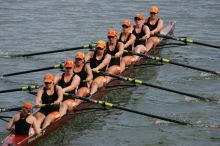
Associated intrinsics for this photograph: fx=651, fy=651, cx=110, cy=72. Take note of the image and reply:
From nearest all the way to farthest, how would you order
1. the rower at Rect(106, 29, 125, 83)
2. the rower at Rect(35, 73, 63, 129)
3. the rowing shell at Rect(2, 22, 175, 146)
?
the rowing shell at Rect(2, 22, 175, 146)
the rower at Rect(35, 73, 63, 129)
the rower at Rect(106, 29, 125, 83)

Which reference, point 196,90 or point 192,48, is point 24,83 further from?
point 192,48

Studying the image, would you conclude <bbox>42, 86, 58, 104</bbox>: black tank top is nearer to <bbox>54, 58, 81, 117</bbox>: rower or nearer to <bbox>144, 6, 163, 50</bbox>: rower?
<bbox>54, 58, 81, 117</bbox>: rower

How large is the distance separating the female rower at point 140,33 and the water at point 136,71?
3.33 feet

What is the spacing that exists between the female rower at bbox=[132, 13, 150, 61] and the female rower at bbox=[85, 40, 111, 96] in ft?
10.1

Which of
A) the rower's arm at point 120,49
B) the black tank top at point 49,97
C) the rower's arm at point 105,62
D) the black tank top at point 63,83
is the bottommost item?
the black tank top at point 49,97

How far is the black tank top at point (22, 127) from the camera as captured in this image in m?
16.9

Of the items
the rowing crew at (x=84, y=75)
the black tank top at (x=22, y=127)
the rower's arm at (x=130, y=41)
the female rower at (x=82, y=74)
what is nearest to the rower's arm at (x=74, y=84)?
the rowing crew at (x=84, y=75)

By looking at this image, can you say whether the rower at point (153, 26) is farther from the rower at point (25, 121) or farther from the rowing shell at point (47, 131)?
the rower at point (25, 121)

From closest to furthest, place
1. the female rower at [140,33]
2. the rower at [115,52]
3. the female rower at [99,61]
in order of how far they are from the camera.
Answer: the female rower at [99,61]
the rower at [115,52]
the female rower at [140,33]

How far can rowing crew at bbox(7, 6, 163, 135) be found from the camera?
1792 centimetres

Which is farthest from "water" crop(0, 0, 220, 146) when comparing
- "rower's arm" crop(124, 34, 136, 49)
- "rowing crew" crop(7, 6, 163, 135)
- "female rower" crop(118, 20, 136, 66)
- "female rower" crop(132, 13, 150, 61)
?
"rower's arm" crop(124, 34, 136, 49)

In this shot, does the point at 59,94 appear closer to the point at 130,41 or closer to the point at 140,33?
the point at 130,41

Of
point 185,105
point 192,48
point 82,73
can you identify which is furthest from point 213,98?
point 192,48

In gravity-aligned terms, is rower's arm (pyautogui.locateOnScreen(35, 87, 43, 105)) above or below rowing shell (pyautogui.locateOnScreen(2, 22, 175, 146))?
above
